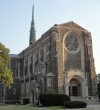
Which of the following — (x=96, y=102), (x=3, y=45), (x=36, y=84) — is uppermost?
(x=3, y=45)

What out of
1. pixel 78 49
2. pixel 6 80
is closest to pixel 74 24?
pixel 78 49

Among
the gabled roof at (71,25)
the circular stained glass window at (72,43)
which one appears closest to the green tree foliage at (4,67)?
the circular stained glass window at (72,43)

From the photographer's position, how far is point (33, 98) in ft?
176

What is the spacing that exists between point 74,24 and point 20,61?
26.9m

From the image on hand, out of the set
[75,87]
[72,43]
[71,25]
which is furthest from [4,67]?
[71,25]

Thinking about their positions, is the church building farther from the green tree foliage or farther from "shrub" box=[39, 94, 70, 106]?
the green tree foliage

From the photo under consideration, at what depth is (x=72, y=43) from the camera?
52.0 meters

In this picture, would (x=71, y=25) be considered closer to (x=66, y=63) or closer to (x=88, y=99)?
(x=66, y=63)

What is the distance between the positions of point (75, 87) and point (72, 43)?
378 inches

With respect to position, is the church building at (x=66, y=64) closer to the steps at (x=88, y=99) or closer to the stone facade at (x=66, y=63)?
the stone facade at (x=66, y=63)

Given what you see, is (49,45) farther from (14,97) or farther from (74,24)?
(14,97)

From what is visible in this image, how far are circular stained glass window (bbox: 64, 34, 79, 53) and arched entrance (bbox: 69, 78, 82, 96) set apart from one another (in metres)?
6.47

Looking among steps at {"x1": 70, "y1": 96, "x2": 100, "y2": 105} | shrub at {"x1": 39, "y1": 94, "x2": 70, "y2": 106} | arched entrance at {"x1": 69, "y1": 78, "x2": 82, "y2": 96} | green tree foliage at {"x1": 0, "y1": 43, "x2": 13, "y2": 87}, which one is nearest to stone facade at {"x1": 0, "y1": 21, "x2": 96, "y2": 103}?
arched entrance at {"x1": 69, "y1": 78, "x2": 82, "y2": 96}

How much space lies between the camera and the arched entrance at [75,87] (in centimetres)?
5081
